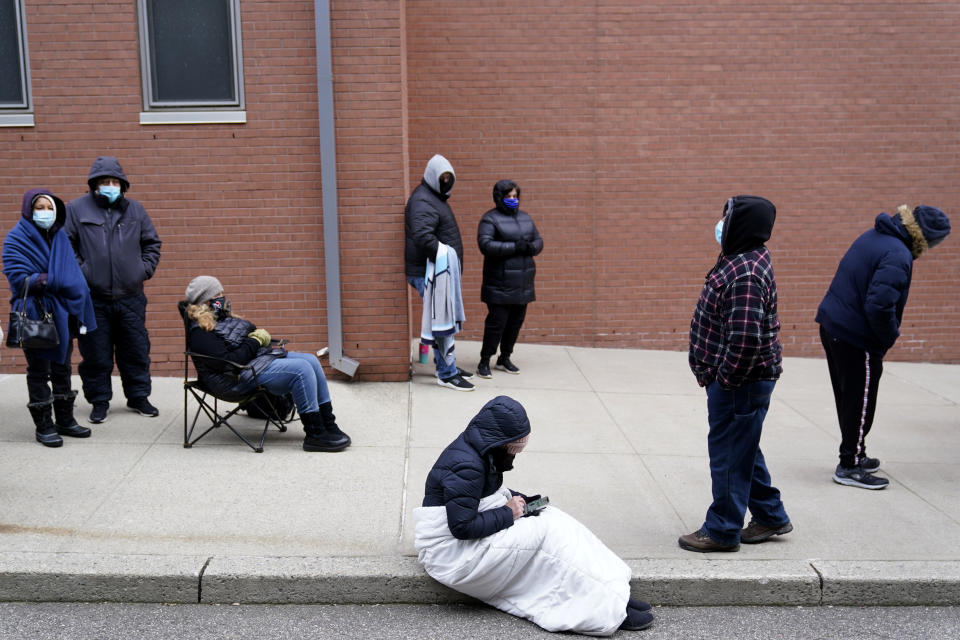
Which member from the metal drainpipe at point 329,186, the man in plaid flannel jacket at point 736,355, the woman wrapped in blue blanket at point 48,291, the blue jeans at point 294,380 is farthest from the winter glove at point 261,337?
the man in plaid flannel jacket at point 736,355

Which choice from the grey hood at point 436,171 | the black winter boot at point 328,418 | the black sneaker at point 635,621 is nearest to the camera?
the black sneaker at point 635,621

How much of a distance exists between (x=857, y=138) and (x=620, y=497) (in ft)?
19.0

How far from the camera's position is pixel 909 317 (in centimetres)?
980

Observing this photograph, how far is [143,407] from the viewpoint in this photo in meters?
6.67

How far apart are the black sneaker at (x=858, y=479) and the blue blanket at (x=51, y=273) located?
16.5 ft

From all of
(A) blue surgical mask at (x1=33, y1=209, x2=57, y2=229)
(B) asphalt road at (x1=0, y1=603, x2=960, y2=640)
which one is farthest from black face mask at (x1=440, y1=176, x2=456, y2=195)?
(B) asphalt road at (x1=0, y1=603, x2=960, y2=640)

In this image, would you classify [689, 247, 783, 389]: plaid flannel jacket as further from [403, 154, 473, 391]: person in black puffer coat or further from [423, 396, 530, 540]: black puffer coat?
[403, 154, 473, 391]: person in black puffer coat

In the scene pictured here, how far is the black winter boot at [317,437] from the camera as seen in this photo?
19.6 feet

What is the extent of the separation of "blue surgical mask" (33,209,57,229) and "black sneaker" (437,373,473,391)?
335 centimetres

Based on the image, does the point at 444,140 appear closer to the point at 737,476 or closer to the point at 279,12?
the point at 279,12

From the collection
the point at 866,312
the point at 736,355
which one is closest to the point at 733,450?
the point at 736,355

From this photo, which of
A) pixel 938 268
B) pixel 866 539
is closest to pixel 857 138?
pixel 938 268

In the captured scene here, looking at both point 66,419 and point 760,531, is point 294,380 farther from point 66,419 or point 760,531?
point 760,531

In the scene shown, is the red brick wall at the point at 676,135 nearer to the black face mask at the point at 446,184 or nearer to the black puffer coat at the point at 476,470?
the black face mask at the point at 446,184
